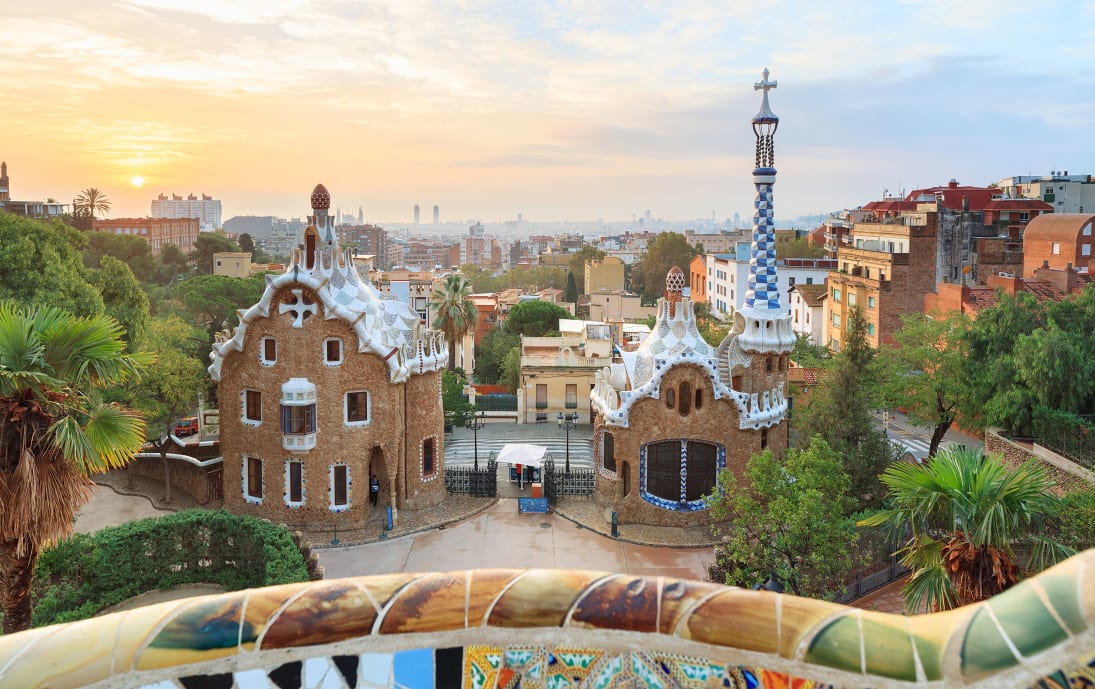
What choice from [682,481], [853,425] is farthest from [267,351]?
[853,425]

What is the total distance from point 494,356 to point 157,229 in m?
84.3

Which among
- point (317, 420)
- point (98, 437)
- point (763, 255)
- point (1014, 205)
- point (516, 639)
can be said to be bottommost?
point (317, 420)

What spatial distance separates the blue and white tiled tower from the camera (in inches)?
1041

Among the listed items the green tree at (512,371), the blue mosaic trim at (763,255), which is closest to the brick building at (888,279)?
the green tree at (512,371)

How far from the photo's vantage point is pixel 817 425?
24.2 meters

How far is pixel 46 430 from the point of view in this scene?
1266 cm

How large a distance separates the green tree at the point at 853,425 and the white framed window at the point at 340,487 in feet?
42.9

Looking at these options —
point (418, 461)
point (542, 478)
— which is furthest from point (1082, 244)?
point (418, 461)

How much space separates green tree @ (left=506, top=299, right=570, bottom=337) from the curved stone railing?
5532 centimetres

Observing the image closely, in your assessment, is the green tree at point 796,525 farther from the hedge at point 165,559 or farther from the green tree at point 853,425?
the hedge at point 165,559

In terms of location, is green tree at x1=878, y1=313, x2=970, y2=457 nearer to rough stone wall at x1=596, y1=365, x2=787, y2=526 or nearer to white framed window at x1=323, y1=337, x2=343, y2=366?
rough stone wall at x1=596, y1=365, x2=787, y2=526

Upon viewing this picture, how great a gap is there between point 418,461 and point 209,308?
2940 centimetres

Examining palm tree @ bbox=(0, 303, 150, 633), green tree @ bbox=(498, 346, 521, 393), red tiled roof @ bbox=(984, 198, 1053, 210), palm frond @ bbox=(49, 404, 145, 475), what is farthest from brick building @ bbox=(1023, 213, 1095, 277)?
palm tree @ bbox=(0, 303, 150, 633)

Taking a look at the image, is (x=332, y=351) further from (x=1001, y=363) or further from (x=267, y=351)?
(x=1001, y=363)
